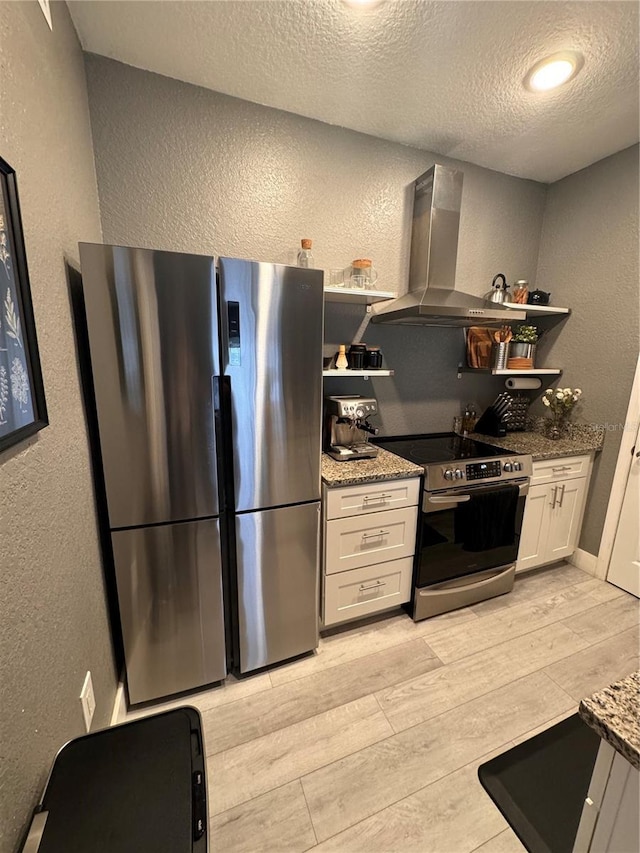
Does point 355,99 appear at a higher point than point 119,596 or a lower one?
higher

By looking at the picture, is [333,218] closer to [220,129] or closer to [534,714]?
[220,129]

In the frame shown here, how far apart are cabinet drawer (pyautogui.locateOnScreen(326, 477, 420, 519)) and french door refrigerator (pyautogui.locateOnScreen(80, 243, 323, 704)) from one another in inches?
4.8

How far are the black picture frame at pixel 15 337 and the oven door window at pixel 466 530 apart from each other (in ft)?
5.60

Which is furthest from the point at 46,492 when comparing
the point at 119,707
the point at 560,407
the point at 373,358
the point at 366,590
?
the point at 560,407

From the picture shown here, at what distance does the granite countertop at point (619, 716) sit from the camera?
0.52 metres

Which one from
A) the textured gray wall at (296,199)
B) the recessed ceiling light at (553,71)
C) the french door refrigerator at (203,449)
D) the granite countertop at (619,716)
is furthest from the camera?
the textured gray wall at (296,199)

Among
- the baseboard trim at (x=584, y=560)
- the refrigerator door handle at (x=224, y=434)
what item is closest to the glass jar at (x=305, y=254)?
the refrigerator door handle at (x=224, y=434)

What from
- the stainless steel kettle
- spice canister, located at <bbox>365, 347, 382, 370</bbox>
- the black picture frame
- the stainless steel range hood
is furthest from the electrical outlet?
Answer: the stainless steel kettle

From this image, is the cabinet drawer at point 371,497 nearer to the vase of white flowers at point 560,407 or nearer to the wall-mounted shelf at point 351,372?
the wall-mounted shelf at point 351,372

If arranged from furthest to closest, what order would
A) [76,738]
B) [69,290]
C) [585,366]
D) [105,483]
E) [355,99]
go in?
[585,366] < [355,99] < [105,483] < [69,290] < [76,738]

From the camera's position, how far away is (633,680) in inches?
25.4

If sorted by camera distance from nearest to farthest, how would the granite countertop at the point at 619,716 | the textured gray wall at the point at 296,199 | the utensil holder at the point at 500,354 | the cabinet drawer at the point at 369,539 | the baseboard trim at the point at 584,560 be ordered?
1. the granite countertop at the point at 619,716
2. the textured gray wall at the point at 296,199
3. the cabinet drawer at the point at 369,539
4. the utensil holder at the point at 500,354
5. the baseboard trim at the point at 584,560

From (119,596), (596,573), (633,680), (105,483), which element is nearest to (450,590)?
(596,573)

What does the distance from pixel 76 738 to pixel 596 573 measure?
309 centimetres
